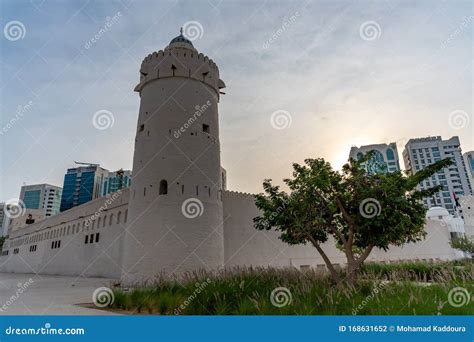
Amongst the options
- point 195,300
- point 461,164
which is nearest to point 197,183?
point 195,300

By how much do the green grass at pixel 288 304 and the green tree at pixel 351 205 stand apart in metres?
1.46

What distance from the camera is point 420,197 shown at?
968 cm

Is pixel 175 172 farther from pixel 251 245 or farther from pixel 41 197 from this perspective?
pixel 41 197

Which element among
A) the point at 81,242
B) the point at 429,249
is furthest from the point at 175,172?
the point at 429,249

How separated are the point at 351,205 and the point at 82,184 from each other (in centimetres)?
14490

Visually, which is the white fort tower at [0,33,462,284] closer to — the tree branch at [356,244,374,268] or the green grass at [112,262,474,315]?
the green grass at [112,262,474,315]

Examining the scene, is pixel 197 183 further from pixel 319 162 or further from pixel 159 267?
pixel 319 162

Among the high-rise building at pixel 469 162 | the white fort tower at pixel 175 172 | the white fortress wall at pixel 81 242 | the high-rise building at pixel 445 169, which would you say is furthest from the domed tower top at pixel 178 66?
the high-rise building at pixel 469 162

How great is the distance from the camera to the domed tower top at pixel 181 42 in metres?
18.4

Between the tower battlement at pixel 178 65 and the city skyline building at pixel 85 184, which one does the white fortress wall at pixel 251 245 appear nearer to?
the tower battlement at pixel 178 65

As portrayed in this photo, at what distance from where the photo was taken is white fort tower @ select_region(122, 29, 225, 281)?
14.7 m

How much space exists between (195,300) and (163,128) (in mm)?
10742

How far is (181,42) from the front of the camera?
18984mm

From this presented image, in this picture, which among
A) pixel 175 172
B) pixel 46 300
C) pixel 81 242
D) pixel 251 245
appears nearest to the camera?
pixel 46 300
